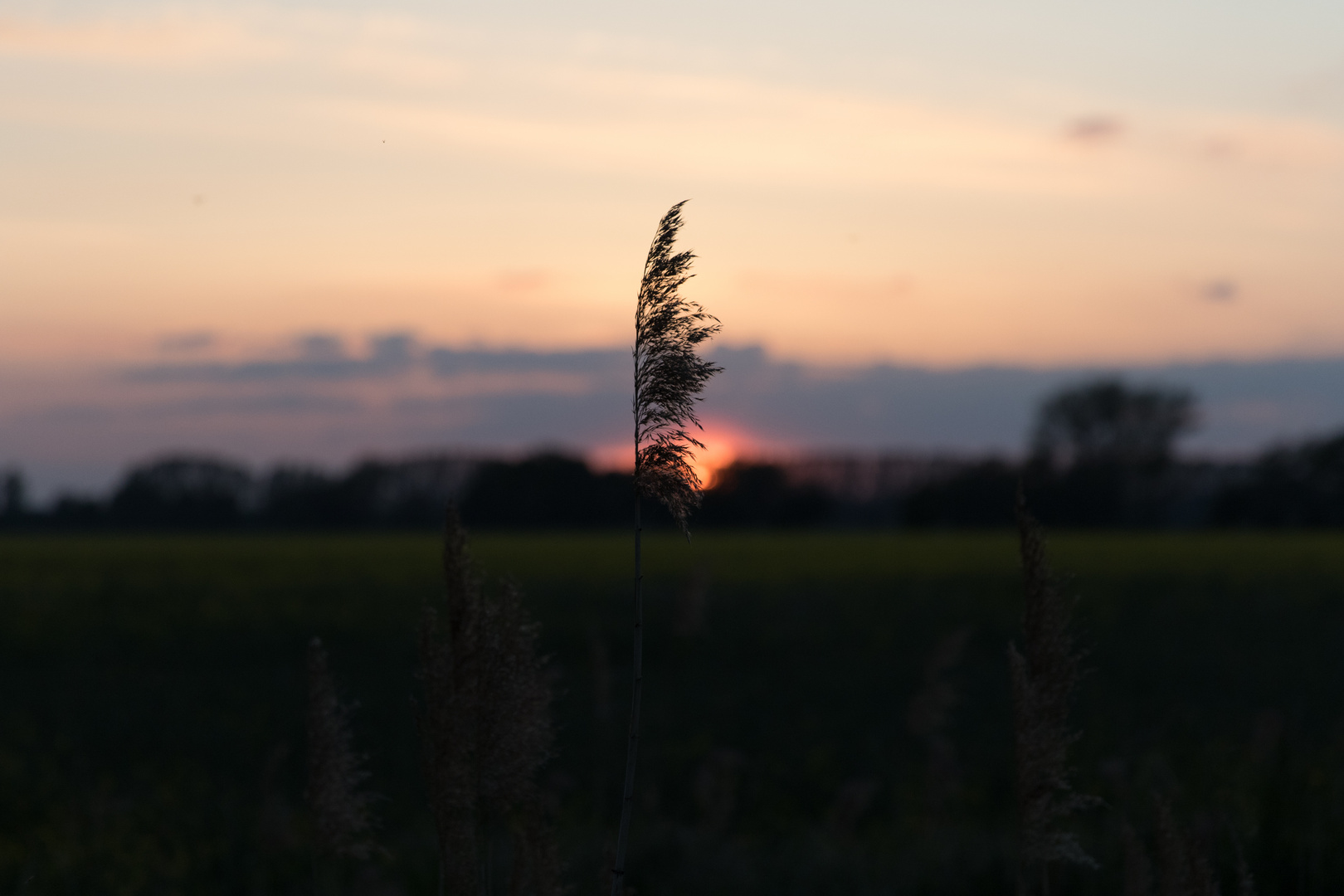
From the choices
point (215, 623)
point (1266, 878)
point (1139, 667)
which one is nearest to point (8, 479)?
point (215, 623)

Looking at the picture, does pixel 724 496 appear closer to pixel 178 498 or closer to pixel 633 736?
pixel 178 498

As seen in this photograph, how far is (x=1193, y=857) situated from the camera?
1.92 metres

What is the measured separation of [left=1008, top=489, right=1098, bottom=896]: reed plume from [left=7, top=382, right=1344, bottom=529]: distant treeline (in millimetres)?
99963

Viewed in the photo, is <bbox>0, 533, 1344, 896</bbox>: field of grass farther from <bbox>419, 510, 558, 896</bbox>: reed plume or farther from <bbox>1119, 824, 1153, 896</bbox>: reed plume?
<bbox>419, 510, 558, 896</bbox>: reed plume

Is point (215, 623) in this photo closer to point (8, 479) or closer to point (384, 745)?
point (384, 745)

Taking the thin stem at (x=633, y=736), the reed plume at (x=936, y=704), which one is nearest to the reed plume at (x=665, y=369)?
the thin stem at (x=633, y=736)

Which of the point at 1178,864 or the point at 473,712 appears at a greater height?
the point at 473,712

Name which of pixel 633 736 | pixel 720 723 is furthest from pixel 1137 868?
pixel 720 723

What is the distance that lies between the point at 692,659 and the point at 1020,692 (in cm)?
2363

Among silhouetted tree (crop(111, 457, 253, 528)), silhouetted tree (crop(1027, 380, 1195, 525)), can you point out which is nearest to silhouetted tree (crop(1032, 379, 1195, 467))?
silhouetted tree (crop(1027, 380, 1195, 525))

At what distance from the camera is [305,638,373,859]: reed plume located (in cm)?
194

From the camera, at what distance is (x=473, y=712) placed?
164cm

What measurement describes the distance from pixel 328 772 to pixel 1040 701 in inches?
45.7

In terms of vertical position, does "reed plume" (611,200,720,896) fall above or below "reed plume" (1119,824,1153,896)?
above
